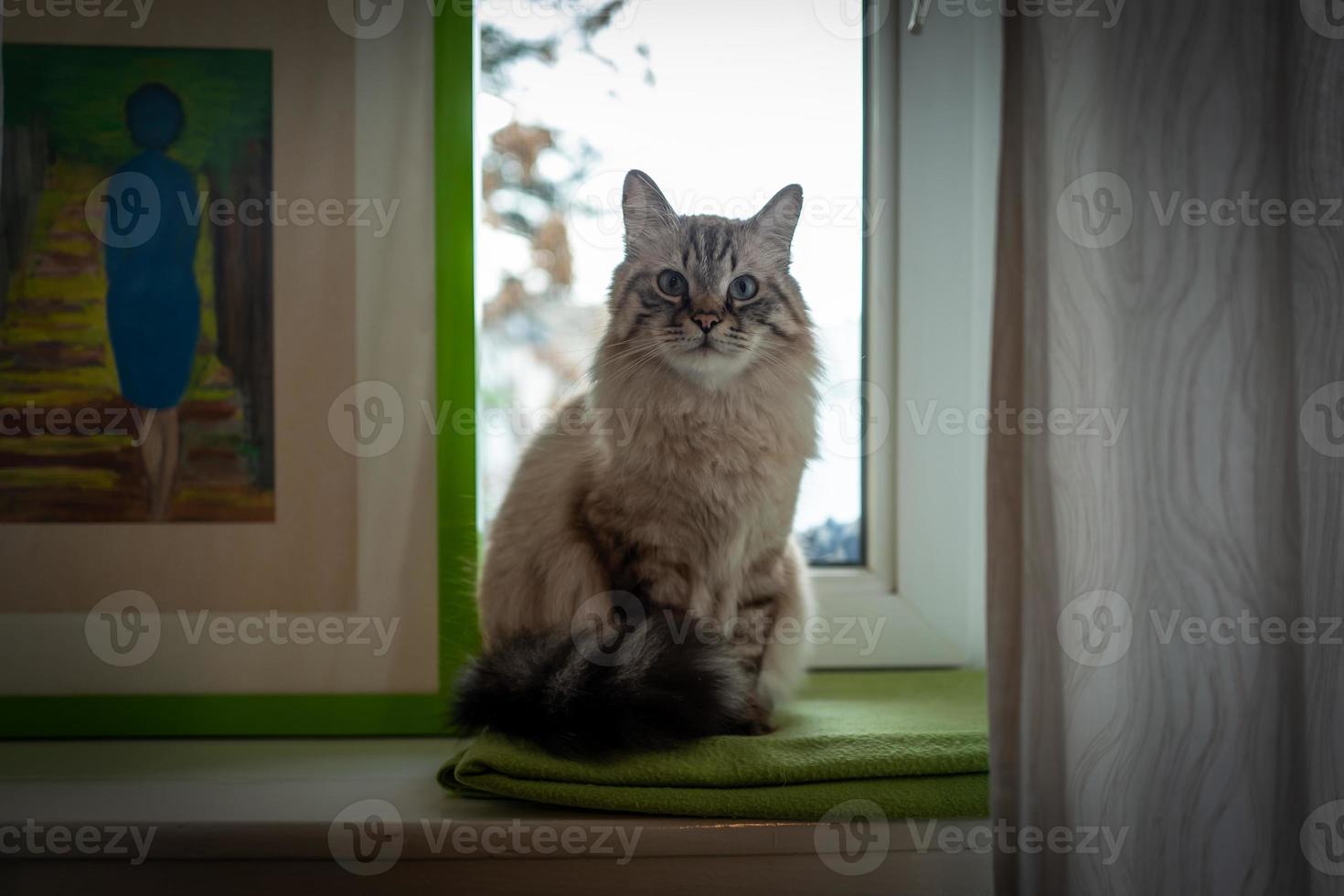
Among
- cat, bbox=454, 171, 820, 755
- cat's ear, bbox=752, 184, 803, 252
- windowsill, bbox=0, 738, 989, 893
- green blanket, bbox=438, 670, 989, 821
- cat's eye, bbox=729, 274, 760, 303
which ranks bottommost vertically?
windowsill, bbox=0, 738, 989, 893

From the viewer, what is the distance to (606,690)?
36.5 inches

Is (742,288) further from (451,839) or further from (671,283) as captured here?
(451,839)

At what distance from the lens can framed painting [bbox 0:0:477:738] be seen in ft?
4.00

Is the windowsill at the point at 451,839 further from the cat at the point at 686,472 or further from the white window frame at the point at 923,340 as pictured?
the white window frame at the point at 923,340

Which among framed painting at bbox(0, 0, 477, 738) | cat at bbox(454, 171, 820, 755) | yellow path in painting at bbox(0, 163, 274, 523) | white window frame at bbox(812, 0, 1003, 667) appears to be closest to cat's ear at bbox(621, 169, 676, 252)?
cat at bbox(454, 171, 820, 755)

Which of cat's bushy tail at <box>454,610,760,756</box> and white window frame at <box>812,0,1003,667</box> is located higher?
white window frame at <box>812,0,1003,667</box>

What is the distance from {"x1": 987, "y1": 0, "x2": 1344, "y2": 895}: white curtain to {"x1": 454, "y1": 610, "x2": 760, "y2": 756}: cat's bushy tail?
342mm

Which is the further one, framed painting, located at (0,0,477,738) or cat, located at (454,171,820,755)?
framed painting, located at (0,0,477,738)

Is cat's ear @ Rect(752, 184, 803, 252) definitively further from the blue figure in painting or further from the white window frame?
the blue figure in painting

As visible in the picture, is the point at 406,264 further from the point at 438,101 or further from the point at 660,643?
the point at 660,643

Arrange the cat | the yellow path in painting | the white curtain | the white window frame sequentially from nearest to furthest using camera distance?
the white curtain
the cat
the yellow path in painting
the white window frame

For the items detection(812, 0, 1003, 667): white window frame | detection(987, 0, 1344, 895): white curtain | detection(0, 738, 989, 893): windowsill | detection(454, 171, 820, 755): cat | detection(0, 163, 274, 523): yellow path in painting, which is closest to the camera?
detection(987, 0, 1344, 895): white curtain

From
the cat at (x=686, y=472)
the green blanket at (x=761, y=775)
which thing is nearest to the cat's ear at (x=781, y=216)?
the cat at (x=686, y=472)

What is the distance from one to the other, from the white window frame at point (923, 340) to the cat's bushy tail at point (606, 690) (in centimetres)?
51
